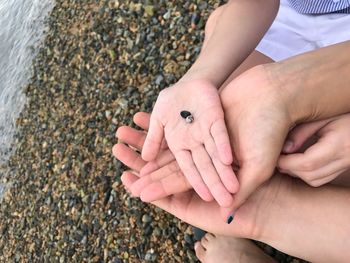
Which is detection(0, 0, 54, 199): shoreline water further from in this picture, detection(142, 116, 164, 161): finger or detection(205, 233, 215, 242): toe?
detection(142, 116, 164, 161): finger

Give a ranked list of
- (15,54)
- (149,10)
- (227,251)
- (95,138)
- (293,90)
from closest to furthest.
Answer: (293,90)
(227,251)
(95,138)
(149,10)
(15,54)

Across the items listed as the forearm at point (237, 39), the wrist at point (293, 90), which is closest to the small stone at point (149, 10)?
the forearm at point (237, 39)

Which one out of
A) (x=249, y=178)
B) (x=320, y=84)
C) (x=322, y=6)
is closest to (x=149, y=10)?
(x=322, y=6)

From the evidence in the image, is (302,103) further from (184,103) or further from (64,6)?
(64,6)

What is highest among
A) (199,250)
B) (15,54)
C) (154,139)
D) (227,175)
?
(227,175)

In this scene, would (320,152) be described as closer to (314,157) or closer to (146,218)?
(314,157)

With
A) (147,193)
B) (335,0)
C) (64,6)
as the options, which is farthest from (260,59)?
(64,6)
